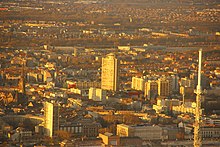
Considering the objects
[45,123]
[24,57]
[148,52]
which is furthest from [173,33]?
[45,123]

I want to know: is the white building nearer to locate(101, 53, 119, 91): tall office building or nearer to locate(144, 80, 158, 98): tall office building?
locate(101, 53, 119, 91): tall office building

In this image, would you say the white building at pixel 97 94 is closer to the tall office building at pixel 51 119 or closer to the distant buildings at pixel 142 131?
the tall office building at pixel 51 119

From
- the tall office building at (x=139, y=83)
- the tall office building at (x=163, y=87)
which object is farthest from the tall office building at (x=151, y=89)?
the tall office building at (x=139, y=83)

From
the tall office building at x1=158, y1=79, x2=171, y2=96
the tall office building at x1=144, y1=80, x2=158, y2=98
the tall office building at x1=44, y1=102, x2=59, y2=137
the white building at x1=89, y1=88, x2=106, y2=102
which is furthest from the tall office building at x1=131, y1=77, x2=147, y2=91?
the tall office building at x1=44, y1=102, x2=59, y2=137

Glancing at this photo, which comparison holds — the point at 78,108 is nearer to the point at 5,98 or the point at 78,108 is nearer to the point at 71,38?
the point at 5,98

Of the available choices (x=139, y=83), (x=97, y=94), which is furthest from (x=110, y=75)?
(x=97, y=94)
